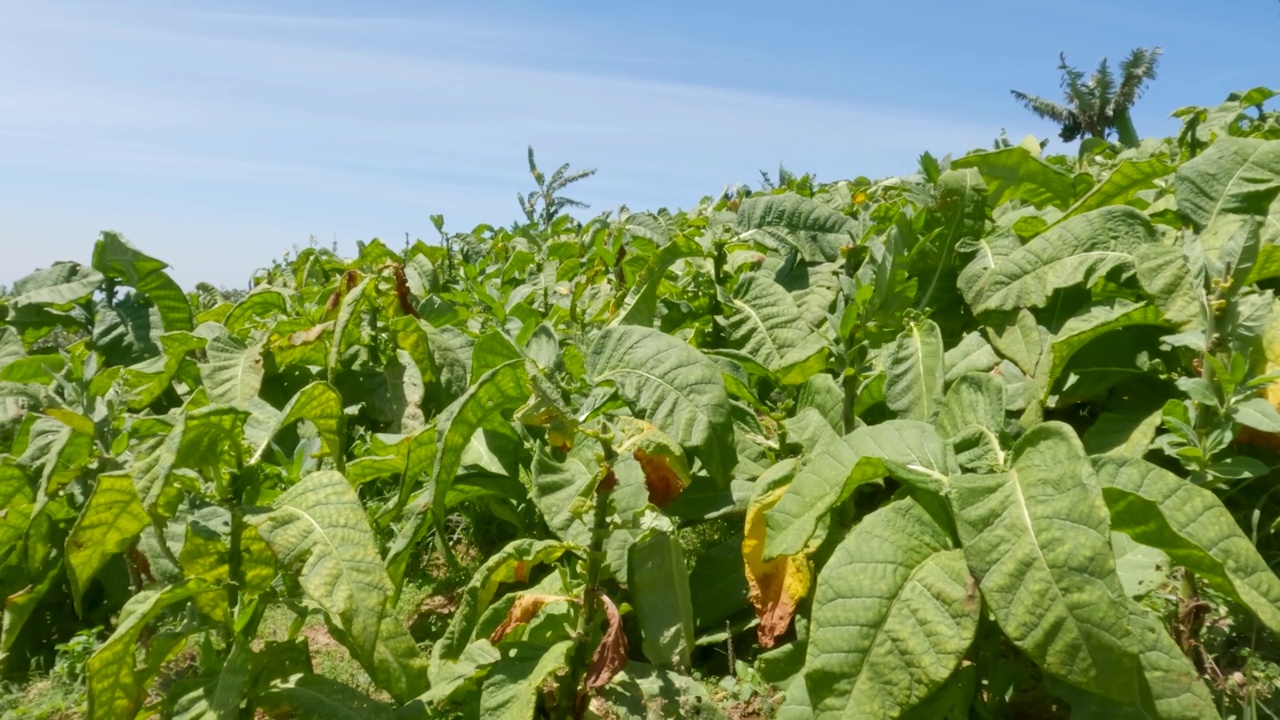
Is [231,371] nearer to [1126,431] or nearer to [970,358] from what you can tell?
[970,358]

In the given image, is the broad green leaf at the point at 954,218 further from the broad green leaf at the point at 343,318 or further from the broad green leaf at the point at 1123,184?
the broad green leaf at the point at 343,318

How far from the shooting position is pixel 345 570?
1909 mm

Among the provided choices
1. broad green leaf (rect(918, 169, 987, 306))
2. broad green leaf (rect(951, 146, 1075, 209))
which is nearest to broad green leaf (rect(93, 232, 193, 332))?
broad green leaf (rect(918, 169, 987, 306))

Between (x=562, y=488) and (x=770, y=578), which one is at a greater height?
(x=562, y=488)

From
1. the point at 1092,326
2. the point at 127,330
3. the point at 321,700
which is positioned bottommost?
the point at 321,700

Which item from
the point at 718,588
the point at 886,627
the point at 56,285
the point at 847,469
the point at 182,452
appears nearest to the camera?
the point at 886,627

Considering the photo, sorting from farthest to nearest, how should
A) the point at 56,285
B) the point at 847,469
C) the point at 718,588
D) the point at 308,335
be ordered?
the point at 56,285, the point at 308,335, the point at 718,588, the point at 847,469

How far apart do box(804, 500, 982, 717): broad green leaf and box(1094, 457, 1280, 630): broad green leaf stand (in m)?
0.31

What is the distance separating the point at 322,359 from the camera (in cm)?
370

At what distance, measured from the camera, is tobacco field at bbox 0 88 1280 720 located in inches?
68.0

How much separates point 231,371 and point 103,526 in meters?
1.15

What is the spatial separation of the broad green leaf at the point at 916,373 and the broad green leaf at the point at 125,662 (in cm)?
169

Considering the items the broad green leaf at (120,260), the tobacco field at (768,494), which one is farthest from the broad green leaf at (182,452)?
the broad green leaf at (120,260)

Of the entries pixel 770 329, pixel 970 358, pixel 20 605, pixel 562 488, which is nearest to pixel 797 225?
pixel 770 329
